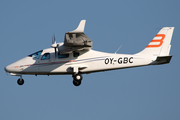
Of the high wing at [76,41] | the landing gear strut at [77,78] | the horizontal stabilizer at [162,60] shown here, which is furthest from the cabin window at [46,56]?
the horizontal stabilizer at [162,60]

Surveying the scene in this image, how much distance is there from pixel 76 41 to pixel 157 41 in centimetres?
804

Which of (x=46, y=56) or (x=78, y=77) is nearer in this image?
(x=78, y=77)

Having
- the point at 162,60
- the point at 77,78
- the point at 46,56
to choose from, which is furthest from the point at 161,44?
the point at 46,56

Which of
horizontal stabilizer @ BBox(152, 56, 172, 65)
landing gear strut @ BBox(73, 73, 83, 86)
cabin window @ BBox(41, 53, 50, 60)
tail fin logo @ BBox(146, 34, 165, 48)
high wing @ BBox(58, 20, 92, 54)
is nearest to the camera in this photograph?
high wing @ BBox(58, 20, 92, 54)

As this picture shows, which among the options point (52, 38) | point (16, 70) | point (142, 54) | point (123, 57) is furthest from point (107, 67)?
point (16, 70)

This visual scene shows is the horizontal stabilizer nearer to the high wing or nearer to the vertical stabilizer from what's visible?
the vertical stabilizer

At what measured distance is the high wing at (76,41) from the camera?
24.8 meters

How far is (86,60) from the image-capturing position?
92.8 ft

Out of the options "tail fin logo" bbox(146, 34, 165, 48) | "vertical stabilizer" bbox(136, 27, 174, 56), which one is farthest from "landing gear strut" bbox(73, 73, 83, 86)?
"tail fin logo" bbox(146, 34, 165, 48)

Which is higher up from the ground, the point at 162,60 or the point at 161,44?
the point at 161,44

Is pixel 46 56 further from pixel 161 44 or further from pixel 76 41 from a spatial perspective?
pixel 161 44

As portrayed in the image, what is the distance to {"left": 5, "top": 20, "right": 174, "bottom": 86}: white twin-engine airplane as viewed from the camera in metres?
28.2

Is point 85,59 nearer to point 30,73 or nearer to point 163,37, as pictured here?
point 30,73

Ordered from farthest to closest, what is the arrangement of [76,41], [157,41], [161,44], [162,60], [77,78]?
1. [157,41]
2. [161,44]
3. [77,78]
4. [162,60]
5. [76,41]
